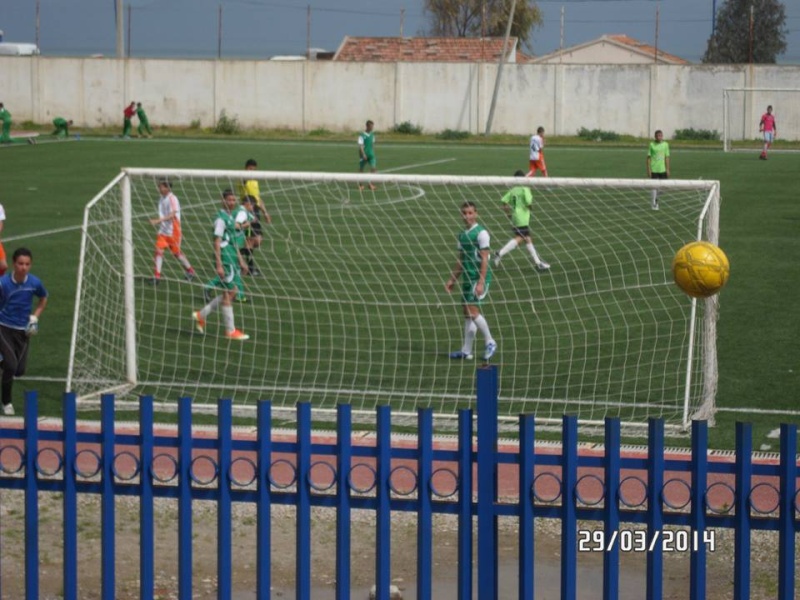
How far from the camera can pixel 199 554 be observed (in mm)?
8188

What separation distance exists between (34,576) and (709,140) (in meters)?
50.3

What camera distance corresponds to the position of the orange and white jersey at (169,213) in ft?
58.7

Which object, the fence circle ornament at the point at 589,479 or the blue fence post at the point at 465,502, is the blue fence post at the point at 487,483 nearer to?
the blue fence post at the point at 465,502

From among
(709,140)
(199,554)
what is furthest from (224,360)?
(709,140)

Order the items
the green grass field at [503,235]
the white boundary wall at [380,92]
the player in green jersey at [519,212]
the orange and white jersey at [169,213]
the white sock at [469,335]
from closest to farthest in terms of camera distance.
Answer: the green grass field at [503,235], the white sock at [469,335], the orange and white jersey at [169,213], the player in green jersey at [519,212], the white boundary wall at [380,92]

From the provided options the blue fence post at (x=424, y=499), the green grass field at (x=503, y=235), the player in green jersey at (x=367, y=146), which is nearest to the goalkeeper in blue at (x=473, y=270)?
the green grass field at (x=503, y=235)

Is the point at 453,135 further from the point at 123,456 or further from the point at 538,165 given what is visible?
the point at 123,456

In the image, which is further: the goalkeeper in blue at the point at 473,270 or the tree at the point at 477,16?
the tree at the point at 477,16

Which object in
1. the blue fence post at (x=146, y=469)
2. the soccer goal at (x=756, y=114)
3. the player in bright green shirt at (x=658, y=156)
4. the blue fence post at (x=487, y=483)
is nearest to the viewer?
the blue fence post at (x=487, y=483)

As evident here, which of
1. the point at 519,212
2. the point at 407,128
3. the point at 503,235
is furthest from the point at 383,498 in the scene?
the point at 407,128

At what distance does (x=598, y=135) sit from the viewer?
181ft

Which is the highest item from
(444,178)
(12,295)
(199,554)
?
(444,178)

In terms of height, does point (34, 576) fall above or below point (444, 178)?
below

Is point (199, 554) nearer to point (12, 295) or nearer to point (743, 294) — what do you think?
point (12, 295)
